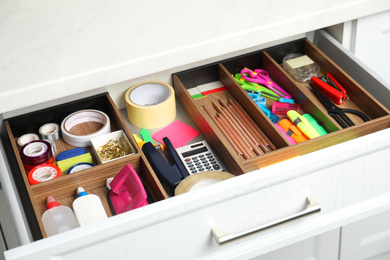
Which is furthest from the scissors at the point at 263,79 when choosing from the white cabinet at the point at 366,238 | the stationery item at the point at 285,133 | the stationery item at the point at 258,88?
the white cabinet at the point at 366,238

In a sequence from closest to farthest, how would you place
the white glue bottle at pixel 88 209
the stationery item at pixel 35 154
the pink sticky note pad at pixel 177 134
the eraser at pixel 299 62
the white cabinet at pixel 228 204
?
the white cabinet at pixel 228 204 < the white glue bottle at pixel 88 209 < the stationery item at pixel 35 154 < the pink sticky note pad at pixel 177 134 < the eraser at pixel 299 62

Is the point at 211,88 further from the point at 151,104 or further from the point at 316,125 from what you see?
the point at 316,125

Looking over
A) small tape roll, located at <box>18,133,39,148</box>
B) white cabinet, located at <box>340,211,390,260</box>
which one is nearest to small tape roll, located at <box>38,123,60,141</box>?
small tape roll, located at <box>18,133,39,148</box>

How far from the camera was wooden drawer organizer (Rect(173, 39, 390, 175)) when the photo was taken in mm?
1052

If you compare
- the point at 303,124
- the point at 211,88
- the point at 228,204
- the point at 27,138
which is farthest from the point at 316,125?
the point at 27,138

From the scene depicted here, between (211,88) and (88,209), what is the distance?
1.55 ft

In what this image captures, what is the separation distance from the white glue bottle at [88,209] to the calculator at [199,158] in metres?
0.20

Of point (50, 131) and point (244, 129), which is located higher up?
point (50, 131)

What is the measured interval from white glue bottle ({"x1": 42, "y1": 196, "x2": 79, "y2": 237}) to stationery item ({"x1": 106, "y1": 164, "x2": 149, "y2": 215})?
8 centimetres

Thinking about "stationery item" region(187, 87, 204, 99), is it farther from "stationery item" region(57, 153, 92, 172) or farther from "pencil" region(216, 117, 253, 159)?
"stationery item" region(57, 153, 92, 172)

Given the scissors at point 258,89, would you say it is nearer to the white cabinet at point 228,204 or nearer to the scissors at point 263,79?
the scissors at point 263,79

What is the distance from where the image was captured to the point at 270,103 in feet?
4.09

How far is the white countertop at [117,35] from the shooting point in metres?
1.03

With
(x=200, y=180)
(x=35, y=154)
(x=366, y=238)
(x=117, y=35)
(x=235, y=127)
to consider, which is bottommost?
(x=366, y=238)
